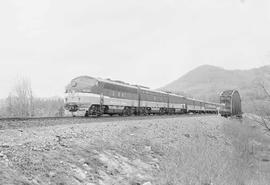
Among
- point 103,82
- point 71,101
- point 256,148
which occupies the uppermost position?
point 103,82

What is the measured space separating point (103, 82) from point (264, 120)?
15726mm

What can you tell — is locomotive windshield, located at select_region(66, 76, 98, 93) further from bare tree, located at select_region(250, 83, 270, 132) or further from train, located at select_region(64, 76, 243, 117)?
bare tree, located at select_region(250, 83, 270, 132)

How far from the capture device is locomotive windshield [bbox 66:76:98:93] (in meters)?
20.1

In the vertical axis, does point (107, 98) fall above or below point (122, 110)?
above

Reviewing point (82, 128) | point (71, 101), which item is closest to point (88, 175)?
point (82, 128)

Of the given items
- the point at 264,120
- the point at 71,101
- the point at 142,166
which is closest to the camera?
the point at 142,166

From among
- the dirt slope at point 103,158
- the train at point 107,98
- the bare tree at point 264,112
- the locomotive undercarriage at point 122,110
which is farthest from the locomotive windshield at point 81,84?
the bare tree at point 264,112

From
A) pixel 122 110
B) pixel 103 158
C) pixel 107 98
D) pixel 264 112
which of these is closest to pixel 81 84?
pixel 107 98

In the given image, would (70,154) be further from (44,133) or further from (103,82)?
(103,82)

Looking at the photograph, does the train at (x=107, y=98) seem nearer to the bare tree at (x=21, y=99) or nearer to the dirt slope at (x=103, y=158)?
the dirt slope at (x=103, y=158)

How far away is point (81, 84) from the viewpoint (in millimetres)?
20500

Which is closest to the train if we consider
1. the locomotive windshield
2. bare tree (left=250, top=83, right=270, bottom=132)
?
the locomotive windshield

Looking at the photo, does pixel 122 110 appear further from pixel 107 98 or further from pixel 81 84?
pixel 81 84

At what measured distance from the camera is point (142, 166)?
35.3 ft
